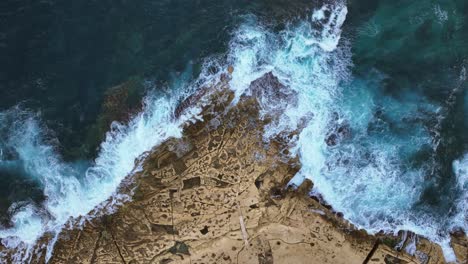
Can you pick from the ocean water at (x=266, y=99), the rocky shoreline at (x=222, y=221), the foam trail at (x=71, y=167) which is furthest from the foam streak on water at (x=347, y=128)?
the foam trail at (x=71, y=167)

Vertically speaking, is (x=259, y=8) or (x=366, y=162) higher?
(x=259, y=8)

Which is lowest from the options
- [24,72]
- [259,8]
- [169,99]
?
[169,99]

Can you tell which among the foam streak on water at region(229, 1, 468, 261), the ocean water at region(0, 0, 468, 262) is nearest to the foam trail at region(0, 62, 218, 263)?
the ocean water at region(0, 0, 468, 262)

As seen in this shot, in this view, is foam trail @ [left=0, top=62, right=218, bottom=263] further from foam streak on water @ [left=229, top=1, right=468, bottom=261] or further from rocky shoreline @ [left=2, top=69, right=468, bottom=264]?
foam streak on water @ [left=229, top=1, right=468, bottom=261]

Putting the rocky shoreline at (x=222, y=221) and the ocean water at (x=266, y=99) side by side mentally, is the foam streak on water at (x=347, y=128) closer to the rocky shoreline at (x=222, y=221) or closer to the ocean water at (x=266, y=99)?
the ocean water at (x=266, y=99)

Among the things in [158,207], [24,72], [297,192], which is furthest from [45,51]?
[297,192]

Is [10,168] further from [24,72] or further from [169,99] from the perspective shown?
[169,99]
